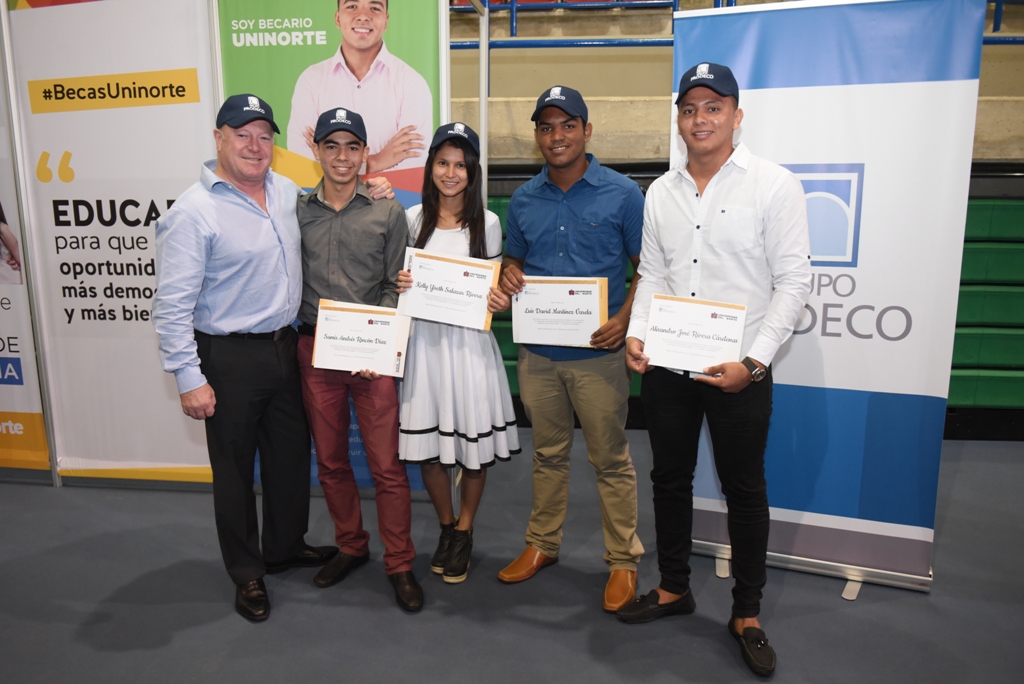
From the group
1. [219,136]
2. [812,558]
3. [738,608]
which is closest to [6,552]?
[219,136]

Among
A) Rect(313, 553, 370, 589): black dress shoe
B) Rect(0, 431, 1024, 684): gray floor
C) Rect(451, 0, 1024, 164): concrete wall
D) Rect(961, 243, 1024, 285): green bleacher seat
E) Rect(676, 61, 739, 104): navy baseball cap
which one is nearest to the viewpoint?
Rect(676, 61, 739, 104): navy baseball cap

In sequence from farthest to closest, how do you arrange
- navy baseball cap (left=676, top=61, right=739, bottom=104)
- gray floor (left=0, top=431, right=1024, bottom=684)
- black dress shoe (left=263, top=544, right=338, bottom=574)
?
black dress shoe (left=263, top=544, right=338, bottom=574)
gray floor (left=0, top=431, right=1024, bottom=684)
navy baseball cap (left=676, top=61, right=739, bottom=104)

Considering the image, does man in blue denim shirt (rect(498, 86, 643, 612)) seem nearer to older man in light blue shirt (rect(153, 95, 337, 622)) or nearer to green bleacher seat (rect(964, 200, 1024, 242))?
older man in light blue shirt (rect(153, 95, 337, 622))

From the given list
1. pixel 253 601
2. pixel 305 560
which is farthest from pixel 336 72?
pixel 253 601

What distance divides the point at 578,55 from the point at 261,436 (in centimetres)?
386

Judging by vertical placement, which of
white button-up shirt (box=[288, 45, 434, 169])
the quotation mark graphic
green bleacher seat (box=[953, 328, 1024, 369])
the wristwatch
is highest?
white button-up shirt (box=[288, 45, 434, 169])

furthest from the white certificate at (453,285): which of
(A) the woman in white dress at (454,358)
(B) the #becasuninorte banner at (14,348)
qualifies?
(B) the #becasuninorte banner at (14,348)

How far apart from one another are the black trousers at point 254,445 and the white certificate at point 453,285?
0.57 metres

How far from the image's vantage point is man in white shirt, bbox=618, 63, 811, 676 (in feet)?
6.81

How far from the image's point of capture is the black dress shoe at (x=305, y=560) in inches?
115

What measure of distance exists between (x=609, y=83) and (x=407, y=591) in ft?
13.3

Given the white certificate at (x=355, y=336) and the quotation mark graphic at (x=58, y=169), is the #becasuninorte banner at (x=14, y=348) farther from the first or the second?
the white certificate at (x=355, y=336)

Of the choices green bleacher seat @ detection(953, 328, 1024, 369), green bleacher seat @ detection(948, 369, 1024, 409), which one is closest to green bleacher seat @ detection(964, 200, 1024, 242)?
green bleacher seat @ detection(953, 328, 1024, 369)

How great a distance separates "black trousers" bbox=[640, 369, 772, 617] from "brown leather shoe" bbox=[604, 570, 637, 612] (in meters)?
0.25
